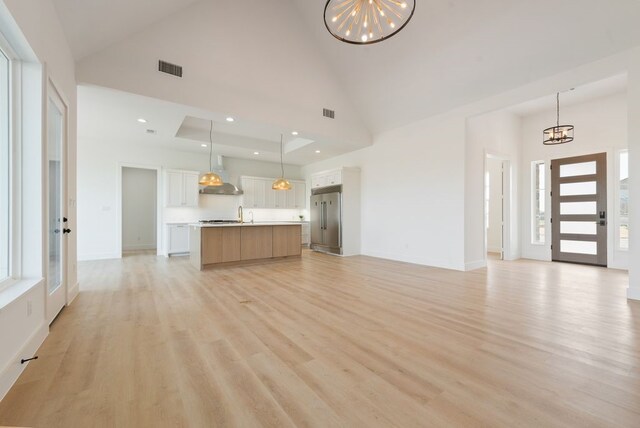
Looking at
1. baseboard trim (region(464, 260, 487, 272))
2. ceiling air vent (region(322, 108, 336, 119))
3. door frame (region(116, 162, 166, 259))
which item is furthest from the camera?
door frame (region(116, 162, 166, 259))

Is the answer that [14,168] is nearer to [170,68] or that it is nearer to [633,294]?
[170,68]

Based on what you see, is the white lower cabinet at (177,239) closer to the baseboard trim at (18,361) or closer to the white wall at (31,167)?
the white wall at (31,167)

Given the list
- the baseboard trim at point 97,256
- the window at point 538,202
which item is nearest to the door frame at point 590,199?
the window at point 538,202

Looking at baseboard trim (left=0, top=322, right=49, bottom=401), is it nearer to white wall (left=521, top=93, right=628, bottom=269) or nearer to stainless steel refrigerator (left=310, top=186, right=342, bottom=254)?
stainless steel refrigerator (left=310, top=186, right=342, bottom=254)

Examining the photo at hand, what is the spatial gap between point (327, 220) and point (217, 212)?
141 inches

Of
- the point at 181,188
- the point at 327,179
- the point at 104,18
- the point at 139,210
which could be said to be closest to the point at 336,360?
the point at 104,18

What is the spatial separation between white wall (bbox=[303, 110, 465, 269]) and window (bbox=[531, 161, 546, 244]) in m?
3.05

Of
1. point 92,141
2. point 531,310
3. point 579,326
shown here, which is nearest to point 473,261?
point 531,310

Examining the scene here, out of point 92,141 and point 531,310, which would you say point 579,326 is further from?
point 92,141

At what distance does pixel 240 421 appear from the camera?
1362mm

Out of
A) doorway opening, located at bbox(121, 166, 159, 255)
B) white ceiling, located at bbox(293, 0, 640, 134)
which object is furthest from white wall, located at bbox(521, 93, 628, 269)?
doorway opening, located at bbox(121, 166, 159, 255)

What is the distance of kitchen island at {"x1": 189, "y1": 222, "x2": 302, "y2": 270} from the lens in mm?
5230

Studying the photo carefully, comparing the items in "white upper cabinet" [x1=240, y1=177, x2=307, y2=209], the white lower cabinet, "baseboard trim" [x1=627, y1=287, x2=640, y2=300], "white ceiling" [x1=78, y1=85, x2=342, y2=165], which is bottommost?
"baseboard trim" [x1=627, y1=287, x2=640, y2=300]

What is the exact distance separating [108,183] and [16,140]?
5.32 m
